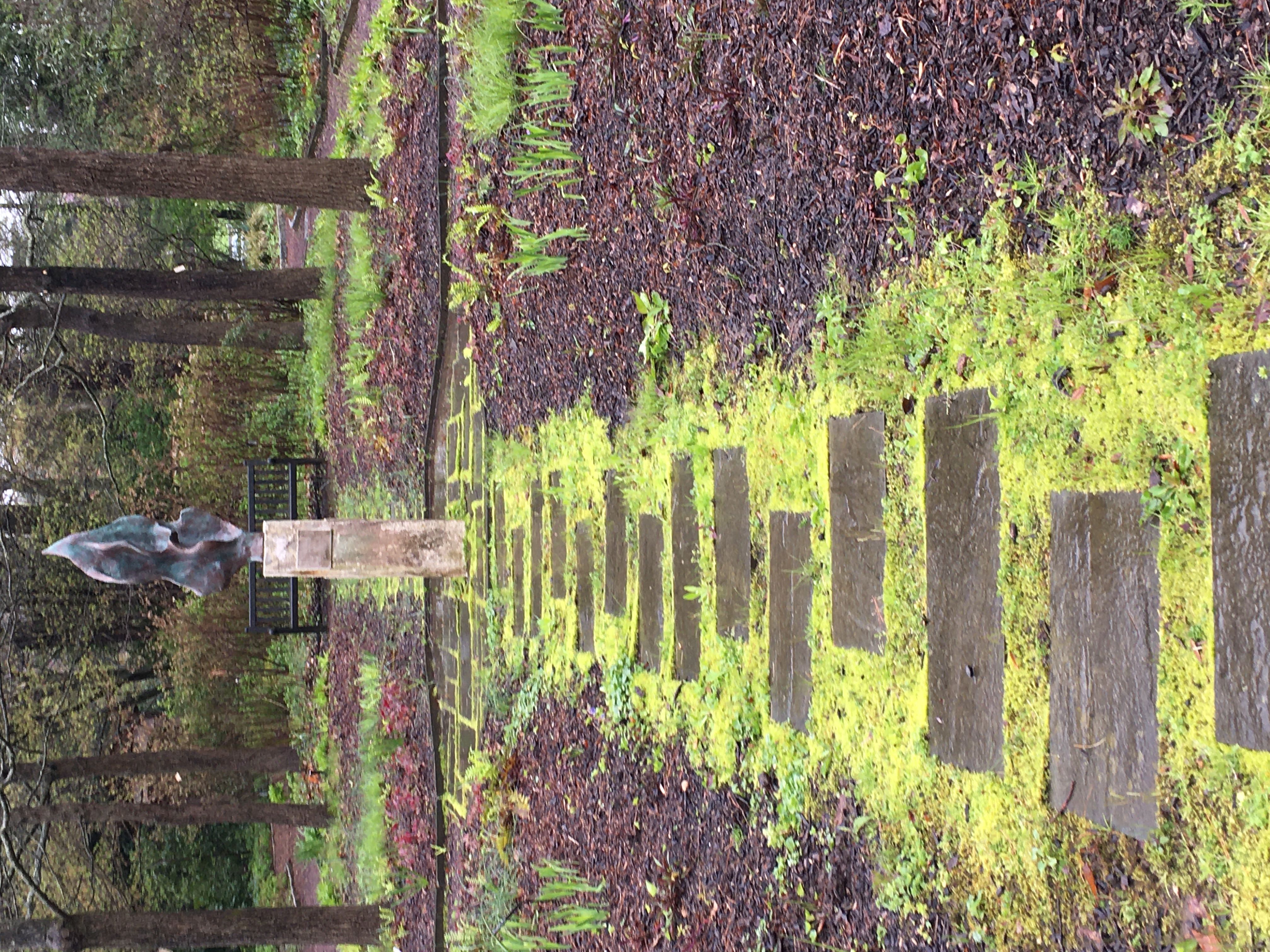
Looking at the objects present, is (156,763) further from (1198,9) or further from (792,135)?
(1198,9)

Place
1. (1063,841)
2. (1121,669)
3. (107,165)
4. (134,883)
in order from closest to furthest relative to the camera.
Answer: (1121,669) < (1063,841) < (107,165) < (134,883)

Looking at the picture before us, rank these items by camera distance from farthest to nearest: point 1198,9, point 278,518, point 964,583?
point 278,518
point 964,583
point 1198,9

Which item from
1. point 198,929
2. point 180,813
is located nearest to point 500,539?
point 198,929

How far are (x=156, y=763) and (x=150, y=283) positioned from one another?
462 cm

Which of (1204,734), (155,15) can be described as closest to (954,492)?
(1204,734)

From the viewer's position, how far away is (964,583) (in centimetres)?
263

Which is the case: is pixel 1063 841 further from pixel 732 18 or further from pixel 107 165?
pixel 107 165

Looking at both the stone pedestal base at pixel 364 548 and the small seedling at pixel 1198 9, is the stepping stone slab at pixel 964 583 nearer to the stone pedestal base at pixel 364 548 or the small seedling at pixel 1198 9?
the small seedling at pixel 1198 9

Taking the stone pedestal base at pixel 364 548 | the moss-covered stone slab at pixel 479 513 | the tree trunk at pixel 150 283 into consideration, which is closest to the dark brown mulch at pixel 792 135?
A: the moss-covered stone slab at pixel 479 513

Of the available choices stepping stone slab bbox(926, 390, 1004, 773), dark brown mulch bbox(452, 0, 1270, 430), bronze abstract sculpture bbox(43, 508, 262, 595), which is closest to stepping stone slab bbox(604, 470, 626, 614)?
dark brown mulch bbox(452, 0, 1270, 430)

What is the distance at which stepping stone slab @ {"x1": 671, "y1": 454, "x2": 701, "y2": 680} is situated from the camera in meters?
3.93

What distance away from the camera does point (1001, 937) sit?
2.54 meters

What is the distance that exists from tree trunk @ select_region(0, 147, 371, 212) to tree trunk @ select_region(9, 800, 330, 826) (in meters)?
4.93

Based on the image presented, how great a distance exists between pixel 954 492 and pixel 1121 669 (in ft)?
2.04
